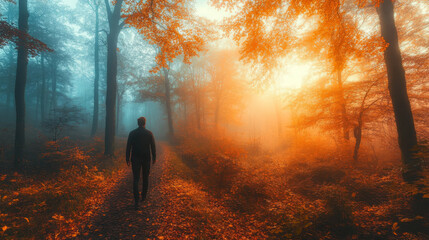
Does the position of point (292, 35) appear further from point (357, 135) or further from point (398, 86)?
point (357, 135)

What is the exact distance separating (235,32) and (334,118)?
22.3ft

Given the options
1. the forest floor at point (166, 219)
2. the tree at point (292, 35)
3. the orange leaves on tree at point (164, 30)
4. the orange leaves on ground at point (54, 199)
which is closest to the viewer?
the orange leaves on ground at point (54, 199)

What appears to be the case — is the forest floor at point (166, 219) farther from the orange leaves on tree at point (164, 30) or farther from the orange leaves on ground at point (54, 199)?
the orange leaves on tree at point (164, 30)

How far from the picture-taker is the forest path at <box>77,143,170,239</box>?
3541 millimetres

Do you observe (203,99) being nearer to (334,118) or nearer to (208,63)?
(208,63)

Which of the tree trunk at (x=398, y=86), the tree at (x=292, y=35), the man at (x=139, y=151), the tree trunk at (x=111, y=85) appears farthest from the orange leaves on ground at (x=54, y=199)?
the tree trunk at (x=398, y=86)

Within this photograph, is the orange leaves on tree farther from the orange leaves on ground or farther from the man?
the orange leaves on ground

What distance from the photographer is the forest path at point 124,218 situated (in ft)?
11.6

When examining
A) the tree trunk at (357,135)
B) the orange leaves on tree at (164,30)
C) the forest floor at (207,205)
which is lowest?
the forest floor at (207,205)

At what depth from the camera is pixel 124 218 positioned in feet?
13.5

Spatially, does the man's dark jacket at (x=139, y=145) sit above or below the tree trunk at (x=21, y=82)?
below

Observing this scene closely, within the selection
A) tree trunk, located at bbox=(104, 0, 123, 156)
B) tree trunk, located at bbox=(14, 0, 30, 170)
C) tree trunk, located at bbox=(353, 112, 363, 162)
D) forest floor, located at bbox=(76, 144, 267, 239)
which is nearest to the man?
forest floor, located at bbox=(76, 144, 267, 239)

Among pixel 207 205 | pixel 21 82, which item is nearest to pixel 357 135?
pixel 207 205

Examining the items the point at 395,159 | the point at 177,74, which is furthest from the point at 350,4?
the point at 177,74
